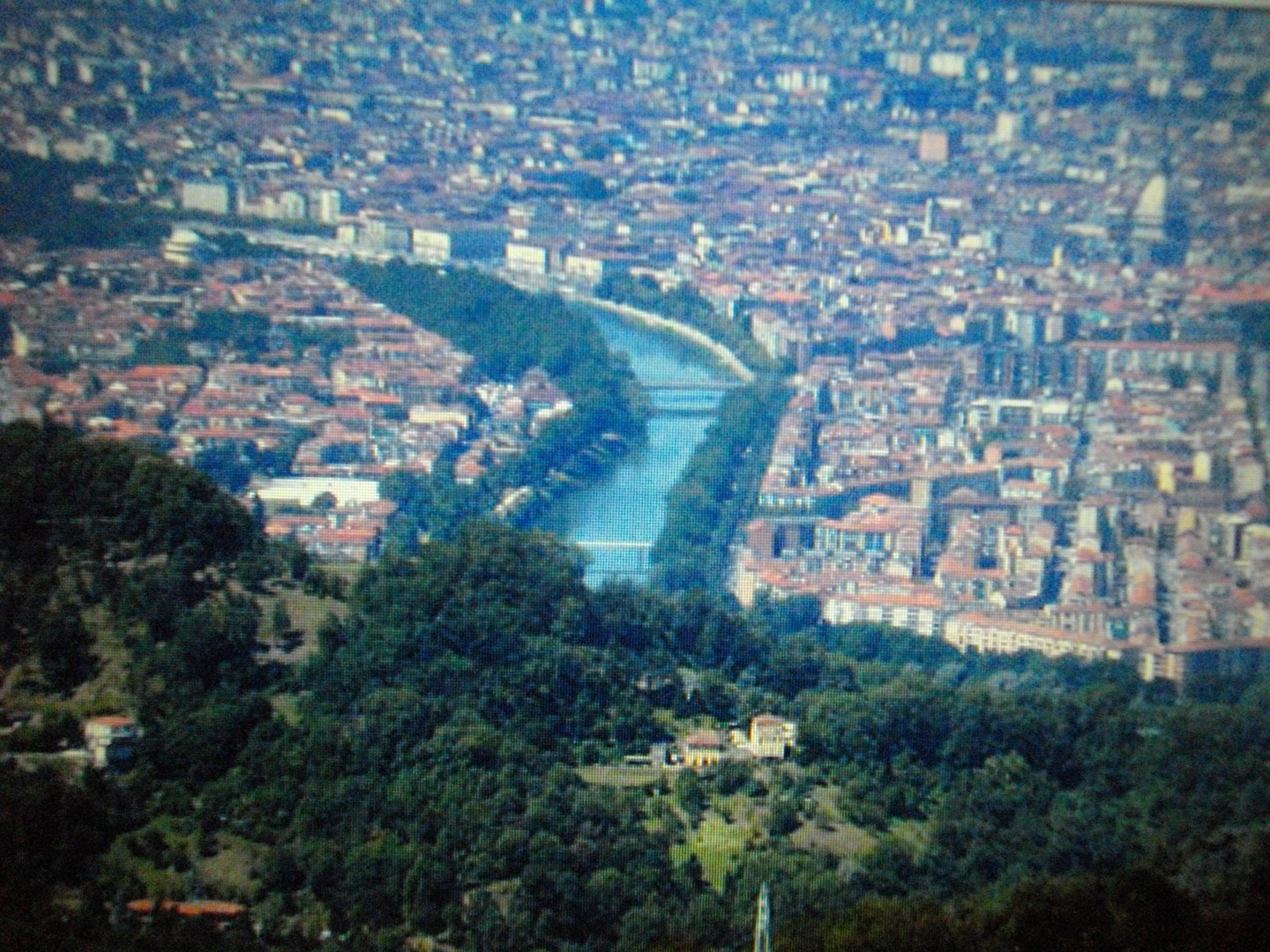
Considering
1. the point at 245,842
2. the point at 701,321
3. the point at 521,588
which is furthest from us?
the point at 701,321

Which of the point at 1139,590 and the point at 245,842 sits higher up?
the point at 1139,590

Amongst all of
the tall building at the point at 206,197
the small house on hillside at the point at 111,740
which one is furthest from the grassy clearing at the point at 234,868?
the tall building at the point at 206,197

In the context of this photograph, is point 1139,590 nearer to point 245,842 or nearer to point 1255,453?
point 1255,453

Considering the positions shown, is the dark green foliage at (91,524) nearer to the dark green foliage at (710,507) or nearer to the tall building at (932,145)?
the dark green foliage at (710,507)

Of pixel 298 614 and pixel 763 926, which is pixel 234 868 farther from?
pixel 763 926

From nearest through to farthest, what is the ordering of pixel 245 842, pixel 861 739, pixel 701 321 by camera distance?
pixel 245 842, pixel 861 739, pixel 701 321

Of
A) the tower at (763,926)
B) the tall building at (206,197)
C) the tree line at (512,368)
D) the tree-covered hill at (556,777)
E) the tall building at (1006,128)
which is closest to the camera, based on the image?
the tower at (763,926)

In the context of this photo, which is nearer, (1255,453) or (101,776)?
(101,776)

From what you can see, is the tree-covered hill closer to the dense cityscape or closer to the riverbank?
the dense cityscape

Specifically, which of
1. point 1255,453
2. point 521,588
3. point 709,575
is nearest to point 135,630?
point 521,588
